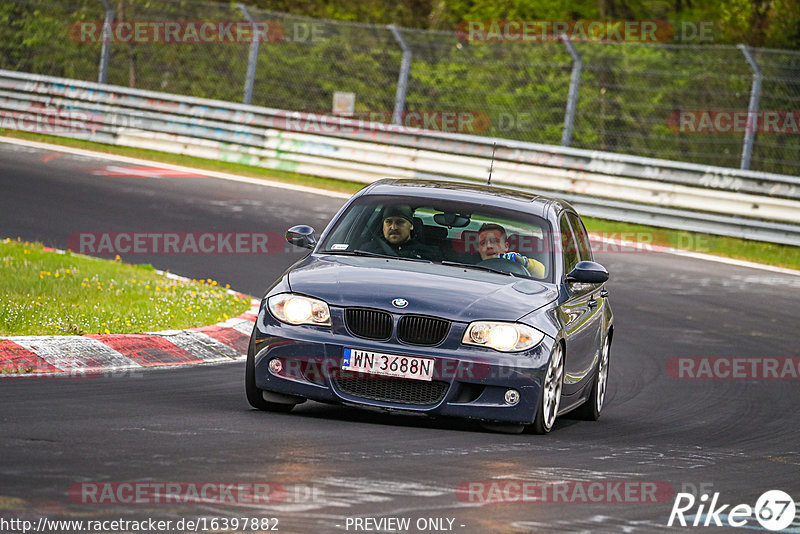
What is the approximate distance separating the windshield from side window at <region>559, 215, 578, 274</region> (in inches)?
6.4

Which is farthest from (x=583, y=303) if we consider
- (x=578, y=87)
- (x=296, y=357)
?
(x=578, y=87)

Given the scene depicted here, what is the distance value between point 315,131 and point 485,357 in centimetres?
1593

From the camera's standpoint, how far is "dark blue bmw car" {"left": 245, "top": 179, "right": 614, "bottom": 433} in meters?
7.81

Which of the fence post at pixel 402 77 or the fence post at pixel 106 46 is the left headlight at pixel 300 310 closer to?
the fence post at pixel 402 77

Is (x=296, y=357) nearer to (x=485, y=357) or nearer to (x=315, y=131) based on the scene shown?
(x=485, y=357)

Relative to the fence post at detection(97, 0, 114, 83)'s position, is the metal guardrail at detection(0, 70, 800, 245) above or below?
below

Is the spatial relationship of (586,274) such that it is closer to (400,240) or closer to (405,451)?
(400,240)

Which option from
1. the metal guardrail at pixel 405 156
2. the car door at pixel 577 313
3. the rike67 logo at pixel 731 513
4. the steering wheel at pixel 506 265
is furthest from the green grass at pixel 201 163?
the rike67 logo at pixel 731 513

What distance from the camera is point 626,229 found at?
69.0ft

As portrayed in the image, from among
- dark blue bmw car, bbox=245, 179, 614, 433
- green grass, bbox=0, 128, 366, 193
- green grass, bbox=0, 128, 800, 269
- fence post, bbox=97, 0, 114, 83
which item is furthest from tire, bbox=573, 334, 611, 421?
fence post, bbox=97, 0, 114, 83

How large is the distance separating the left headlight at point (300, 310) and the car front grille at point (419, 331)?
0.42m

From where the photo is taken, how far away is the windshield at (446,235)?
901 cm

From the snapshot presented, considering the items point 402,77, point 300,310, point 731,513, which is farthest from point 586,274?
point 402,77

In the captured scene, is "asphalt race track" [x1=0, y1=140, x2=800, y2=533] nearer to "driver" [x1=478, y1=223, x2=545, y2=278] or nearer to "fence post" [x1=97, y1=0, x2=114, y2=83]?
"driver" [x1=478, y1=223, x2=545, y2=278]
